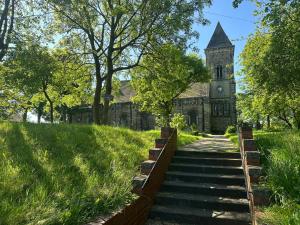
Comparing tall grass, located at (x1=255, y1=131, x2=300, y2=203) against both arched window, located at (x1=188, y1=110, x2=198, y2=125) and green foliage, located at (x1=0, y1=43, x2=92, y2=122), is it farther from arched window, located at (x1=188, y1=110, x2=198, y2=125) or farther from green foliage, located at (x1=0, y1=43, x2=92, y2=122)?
arched window, located at (x1=188, y1=110, x2=198, y2=125)

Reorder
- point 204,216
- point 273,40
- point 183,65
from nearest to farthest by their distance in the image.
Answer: point 204,216, point 273,40, point 183,65

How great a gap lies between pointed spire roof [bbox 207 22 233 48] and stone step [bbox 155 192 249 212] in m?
49.7

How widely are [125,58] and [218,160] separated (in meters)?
15.6

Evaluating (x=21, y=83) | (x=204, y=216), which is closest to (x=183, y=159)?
(x=204, y=216)

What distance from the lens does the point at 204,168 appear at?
9.13 metres

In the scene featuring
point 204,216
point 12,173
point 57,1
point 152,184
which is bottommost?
point 204,216

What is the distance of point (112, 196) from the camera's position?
6.19 meters

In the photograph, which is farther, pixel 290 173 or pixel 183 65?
pixel 183 65

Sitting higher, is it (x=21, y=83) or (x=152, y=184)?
(x=21, y=83)

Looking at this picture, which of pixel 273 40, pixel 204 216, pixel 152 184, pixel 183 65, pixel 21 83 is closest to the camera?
pixel 204 216

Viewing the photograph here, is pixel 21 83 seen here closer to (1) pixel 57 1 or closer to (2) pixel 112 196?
(1) pixel 57 1

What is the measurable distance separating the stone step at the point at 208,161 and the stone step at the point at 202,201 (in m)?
1.79

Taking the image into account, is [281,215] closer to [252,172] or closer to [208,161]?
[252,172]

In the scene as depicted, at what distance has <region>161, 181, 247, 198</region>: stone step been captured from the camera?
25.5 feet
